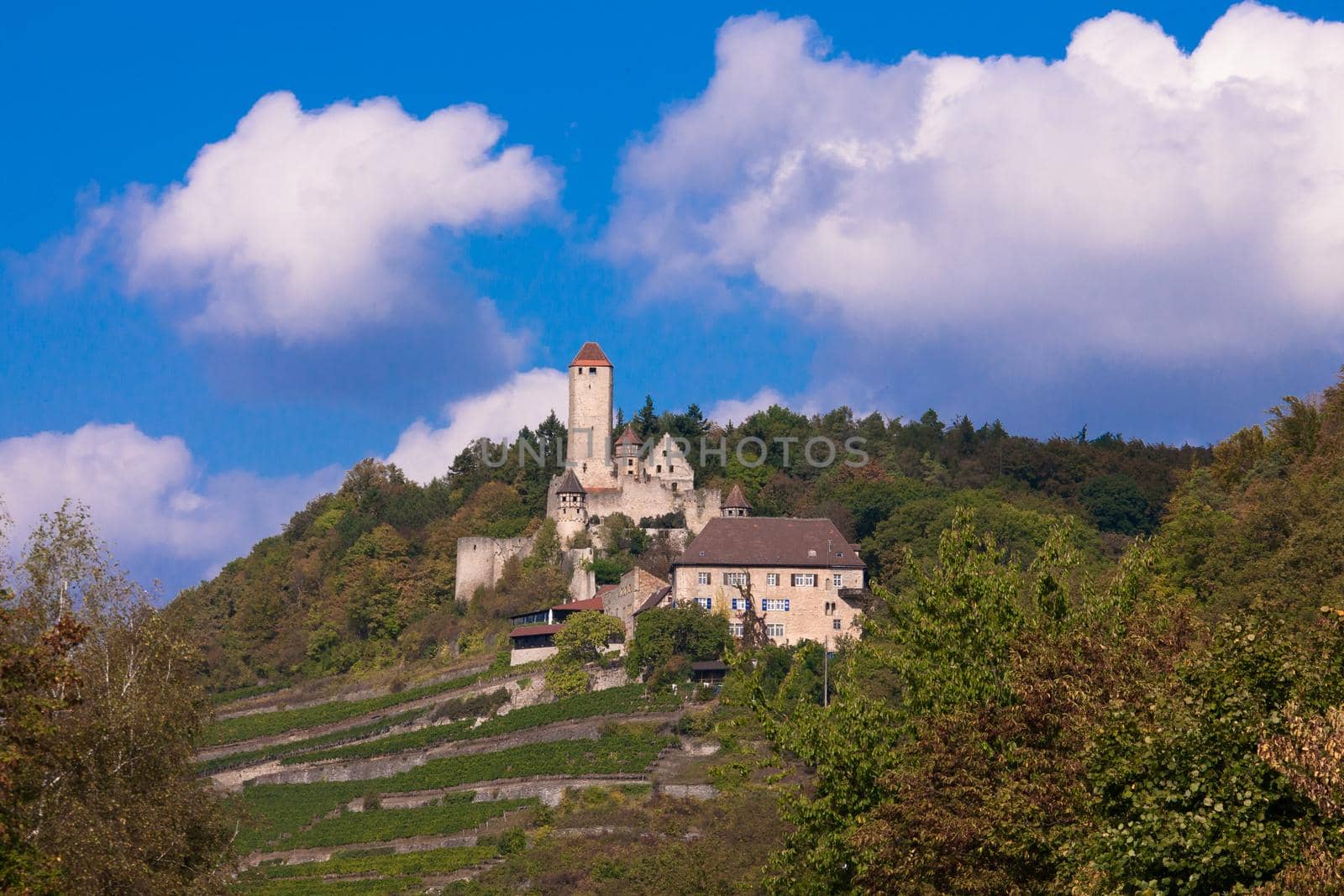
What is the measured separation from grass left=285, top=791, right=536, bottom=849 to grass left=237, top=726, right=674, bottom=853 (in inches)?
46.8

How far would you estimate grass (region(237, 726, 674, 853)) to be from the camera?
63.4 meters

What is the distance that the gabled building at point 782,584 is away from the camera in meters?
75.2

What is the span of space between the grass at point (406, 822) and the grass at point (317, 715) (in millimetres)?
14383

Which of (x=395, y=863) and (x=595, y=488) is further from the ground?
(x=595, y=488)

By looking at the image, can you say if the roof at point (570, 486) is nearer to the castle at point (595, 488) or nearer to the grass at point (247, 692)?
the castle at point (595, 488)

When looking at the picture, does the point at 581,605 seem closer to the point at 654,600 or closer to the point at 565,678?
the point at 654,600

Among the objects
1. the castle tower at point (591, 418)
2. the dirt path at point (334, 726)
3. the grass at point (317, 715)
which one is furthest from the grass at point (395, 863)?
the castle tower at point (591, 418)

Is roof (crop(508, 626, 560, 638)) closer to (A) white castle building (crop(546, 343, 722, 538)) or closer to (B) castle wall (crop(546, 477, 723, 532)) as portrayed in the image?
(A) white castle building (crop(546, 343, 722, 538))

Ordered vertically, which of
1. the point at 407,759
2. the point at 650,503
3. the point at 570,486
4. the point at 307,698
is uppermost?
the point at 570,486

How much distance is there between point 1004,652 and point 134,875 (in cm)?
1477

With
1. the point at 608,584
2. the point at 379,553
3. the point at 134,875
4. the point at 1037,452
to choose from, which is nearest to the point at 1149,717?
the point at 134,875

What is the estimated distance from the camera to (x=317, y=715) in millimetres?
83562

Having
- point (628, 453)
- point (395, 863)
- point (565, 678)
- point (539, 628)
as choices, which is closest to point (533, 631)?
point (539, 628)

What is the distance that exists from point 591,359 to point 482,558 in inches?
560
